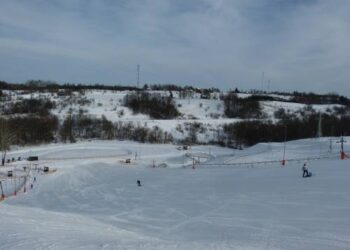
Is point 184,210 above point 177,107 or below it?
below

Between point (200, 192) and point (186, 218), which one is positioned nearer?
point (186, 218)

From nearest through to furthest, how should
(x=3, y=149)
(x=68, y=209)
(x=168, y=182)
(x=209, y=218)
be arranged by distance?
1. (x=209, y=218)
2. (x=68, y=209)
3. (x=168, y=182)
4. (x=3, y=149)

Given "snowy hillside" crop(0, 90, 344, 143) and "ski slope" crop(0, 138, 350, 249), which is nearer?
"ski slope" crop(0, 138, 350, 249)

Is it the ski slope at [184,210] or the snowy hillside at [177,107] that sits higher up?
the snowy hillside at [177,107]

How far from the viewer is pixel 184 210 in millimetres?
24984

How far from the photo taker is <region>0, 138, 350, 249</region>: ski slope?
49.6 ft

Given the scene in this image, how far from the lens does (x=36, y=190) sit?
36.3m

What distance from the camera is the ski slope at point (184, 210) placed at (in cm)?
1513

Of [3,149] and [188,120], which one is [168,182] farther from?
[188,120]

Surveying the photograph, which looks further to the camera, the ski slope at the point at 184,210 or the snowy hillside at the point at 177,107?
the snowy hillside at the point at 177,107

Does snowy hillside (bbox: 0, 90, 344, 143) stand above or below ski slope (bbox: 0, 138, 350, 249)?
above

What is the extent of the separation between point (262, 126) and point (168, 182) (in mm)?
70827

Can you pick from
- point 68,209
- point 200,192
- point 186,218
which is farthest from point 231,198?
point 68,209

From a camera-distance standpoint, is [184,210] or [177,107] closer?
[184,210]
